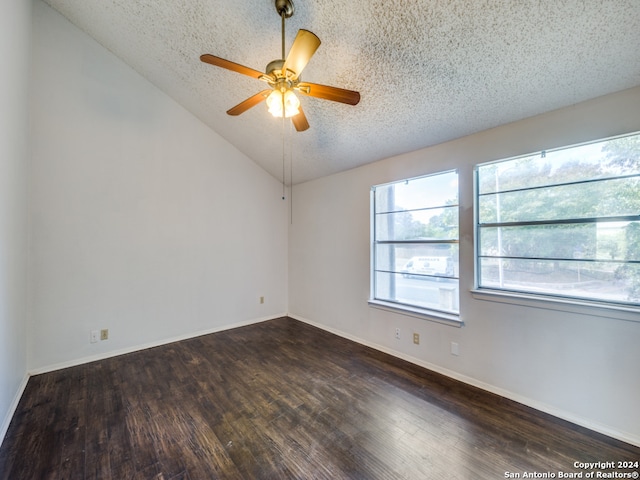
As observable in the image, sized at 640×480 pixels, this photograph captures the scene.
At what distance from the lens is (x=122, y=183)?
10.3ft

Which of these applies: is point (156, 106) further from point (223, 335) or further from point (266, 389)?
point (266, 389)

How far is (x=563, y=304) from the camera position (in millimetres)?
2025

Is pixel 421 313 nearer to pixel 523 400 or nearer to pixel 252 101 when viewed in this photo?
pixel 523 400

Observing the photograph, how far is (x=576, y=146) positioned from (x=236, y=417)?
136 inches

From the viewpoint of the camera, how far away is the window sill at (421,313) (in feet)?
8.59

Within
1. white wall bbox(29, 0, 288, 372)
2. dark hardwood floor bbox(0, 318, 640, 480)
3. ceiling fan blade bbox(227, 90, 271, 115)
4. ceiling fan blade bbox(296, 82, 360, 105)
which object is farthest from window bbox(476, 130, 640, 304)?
white wall bbox(29, 0, 288, 372)

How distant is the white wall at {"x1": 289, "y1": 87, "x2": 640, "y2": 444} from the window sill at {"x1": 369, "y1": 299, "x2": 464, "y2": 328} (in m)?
0.06

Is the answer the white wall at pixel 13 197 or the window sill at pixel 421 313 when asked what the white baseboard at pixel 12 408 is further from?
the window sill at pixel 421 313

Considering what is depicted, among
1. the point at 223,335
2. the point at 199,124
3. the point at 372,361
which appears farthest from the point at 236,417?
the point at 199,124

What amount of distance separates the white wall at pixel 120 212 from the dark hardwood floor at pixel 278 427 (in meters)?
0.68

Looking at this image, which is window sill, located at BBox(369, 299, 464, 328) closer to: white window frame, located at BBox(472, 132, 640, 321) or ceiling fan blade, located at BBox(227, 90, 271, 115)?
white window frame, located at BBox(472, 132, 640, 321)

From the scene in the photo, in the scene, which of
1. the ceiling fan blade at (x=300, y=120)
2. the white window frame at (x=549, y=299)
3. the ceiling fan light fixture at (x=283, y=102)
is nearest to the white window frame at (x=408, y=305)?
the white window frame at (x=549, y=299)

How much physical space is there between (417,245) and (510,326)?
119 cm

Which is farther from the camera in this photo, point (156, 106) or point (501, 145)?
point (156, 106)
